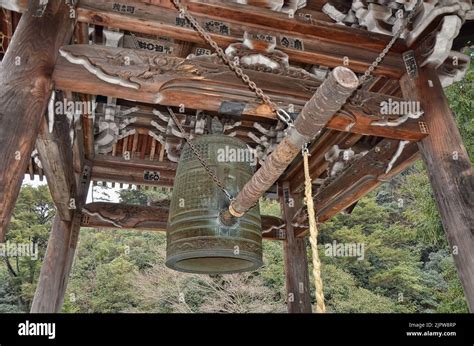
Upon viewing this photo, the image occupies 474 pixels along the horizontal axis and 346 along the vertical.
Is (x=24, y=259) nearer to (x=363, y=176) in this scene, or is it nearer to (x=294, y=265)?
(x=294, y=265)

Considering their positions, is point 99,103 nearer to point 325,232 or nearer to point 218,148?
point 218,148

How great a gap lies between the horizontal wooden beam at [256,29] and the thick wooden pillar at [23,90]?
17.1 inches

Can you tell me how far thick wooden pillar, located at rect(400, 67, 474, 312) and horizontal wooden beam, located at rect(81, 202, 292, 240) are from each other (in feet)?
10.9

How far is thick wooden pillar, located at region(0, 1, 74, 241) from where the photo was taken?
1.98 meters

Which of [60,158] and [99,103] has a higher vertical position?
[99,103]

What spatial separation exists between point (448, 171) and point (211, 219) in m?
1.88

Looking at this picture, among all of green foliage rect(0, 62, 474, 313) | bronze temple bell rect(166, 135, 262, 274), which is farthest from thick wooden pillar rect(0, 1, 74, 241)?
green foliage rect(0, 62, 474, 313)

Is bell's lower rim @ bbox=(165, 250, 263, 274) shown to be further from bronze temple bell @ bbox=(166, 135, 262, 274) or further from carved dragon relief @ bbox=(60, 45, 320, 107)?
carved dragon relief @ bbox=(60, 45, 320, 107)

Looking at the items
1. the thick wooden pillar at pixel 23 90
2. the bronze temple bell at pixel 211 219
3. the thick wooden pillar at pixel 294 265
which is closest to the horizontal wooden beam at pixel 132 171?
the thick wooden pillar at pixel 294 265

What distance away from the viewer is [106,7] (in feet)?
9.20

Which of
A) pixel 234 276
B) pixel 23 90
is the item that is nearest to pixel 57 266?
Answer: pixel 23 90

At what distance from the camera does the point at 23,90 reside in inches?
85.5
